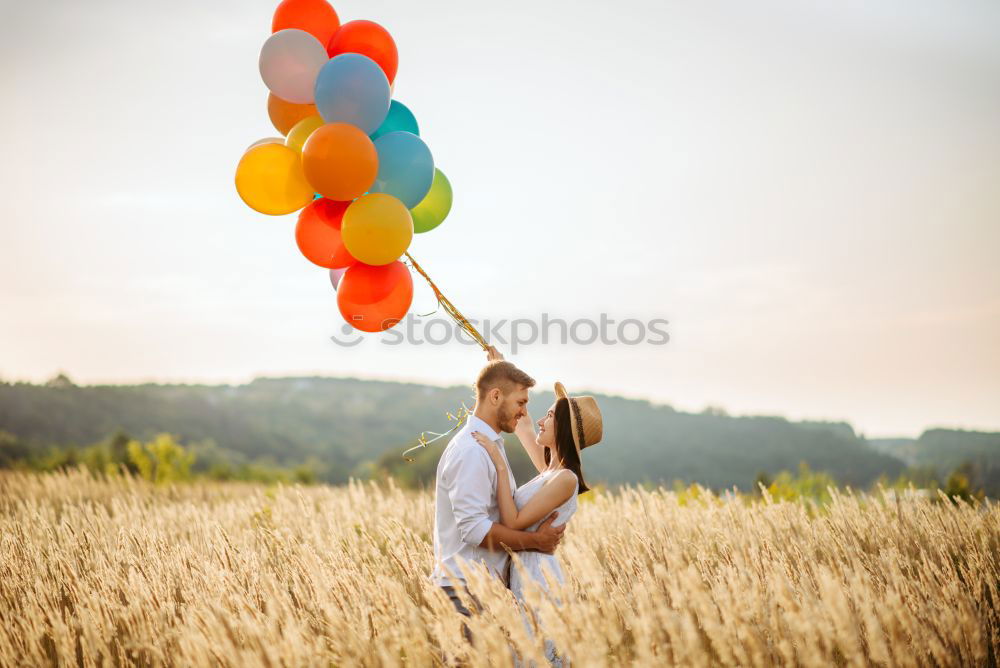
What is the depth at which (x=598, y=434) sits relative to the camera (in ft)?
11.9

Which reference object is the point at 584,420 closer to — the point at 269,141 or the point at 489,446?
the point at 489,446

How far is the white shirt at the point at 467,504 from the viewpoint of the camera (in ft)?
10.7

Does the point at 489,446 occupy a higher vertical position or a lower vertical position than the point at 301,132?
lower

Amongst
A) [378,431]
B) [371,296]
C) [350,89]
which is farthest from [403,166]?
[378,431]

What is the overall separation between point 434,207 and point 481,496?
90.9 inches

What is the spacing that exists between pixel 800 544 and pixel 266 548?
3831 mm

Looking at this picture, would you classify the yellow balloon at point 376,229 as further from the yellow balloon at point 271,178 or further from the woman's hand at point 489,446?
the woman's hand at point 489,446

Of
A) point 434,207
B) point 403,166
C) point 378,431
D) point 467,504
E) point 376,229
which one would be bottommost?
point 378,431

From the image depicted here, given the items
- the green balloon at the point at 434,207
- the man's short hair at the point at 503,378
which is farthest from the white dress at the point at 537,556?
the green balloon at the point at 434,207

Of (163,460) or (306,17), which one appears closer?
(306,17)

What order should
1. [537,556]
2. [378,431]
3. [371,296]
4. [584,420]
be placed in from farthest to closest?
[378,431]
[371,296]
[584,420]
[537,556]

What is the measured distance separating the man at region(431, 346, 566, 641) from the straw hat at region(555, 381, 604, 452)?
0.82ft

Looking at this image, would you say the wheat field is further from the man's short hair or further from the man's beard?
the man's short hair

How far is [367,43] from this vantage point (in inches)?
180
